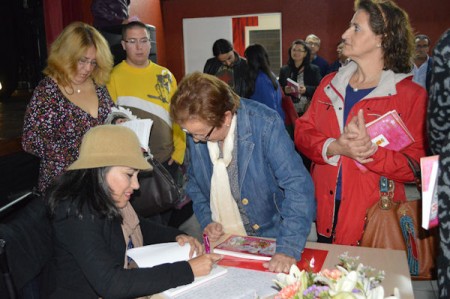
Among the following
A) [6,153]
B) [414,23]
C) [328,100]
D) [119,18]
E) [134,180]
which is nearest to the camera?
[134,180]

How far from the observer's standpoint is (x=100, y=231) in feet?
5.16

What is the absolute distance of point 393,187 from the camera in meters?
1.95

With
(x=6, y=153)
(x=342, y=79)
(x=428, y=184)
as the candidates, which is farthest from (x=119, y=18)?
(x=428, y=184)

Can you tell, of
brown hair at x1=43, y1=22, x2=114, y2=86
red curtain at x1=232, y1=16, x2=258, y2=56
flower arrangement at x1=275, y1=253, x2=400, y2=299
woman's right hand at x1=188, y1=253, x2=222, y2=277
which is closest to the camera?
flower arrangement at x1=275, y1=253, x2=400, y2=299

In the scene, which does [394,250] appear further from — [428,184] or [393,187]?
[428,184]

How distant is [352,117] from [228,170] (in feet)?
1.91

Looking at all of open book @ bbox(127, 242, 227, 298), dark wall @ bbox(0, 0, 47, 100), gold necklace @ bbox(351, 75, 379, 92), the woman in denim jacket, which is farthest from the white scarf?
dark wall @ bbox(0, 0, 47, 100)

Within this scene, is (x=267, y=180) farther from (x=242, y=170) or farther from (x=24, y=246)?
(x=24, y=246)

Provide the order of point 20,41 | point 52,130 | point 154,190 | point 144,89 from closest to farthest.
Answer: point 52,130, point 154,190, point 144,89, point 20,41

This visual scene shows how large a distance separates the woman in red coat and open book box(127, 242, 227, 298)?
25.9 inches

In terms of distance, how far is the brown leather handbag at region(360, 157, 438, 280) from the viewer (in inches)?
72.4

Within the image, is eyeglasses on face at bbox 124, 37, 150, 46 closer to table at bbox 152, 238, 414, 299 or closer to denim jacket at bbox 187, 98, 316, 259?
denim jacket at bbox 187, 98, 316, 259

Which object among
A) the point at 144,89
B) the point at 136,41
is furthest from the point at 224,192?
the point at 136,41

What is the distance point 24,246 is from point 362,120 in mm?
1344
